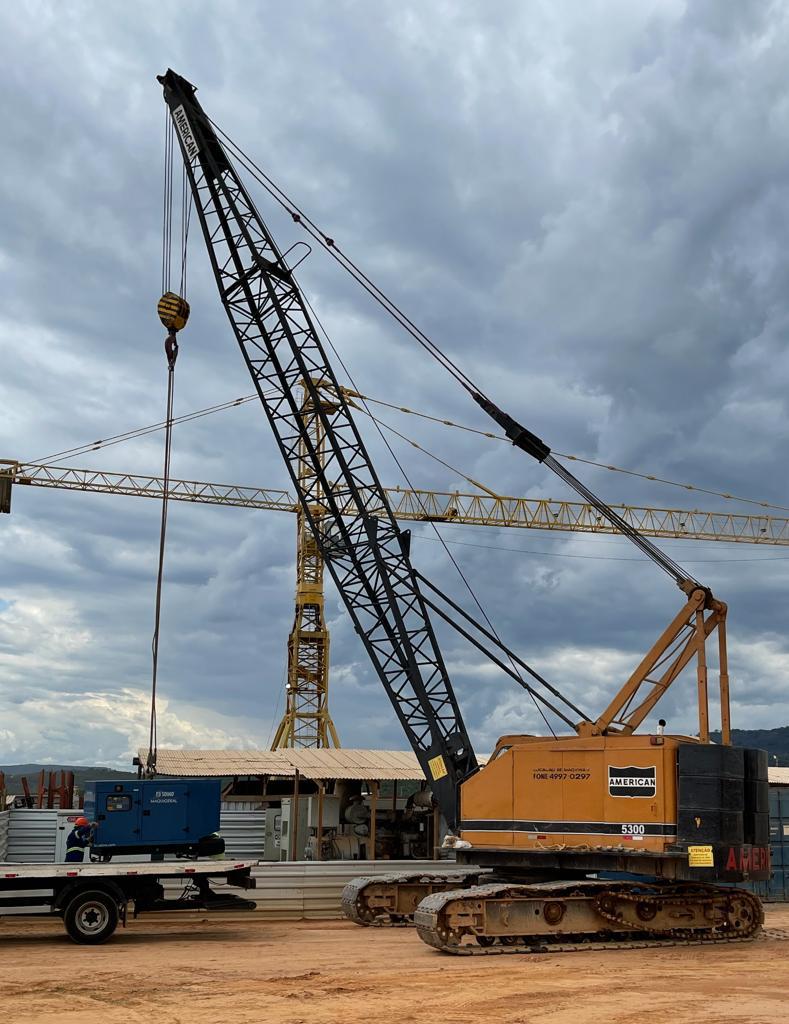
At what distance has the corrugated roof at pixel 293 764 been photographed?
3080 cm

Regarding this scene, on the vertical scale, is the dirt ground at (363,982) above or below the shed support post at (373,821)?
below

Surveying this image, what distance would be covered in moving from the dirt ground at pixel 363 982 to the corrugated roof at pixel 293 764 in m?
10.3

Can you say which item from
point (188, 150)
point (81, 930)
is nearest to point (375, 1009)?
point (81, 930)

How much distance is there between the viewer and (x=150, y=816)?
21.8 metres

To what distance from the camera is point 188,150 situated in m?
29.1

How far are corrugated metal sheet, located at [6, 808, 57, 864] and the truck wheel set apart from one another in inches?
366

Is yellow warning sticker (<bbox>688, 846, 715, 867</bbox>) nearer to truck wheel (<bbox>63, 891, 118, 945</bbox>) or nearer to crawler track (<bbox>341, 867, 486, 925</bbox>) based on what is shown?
crawler track (<bbox>341, 867, 486, 925</bbox>)

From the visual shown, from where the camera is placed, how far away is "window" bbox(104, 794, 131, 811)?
2171cm

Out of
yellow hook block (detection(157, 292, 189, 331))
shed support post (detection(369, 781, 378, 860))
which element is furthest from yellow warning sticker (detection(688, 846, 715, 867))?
yellow hook block (detection(157, 292, 189, 331))

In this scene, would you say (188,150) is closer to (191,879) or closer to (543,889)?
(191,879)

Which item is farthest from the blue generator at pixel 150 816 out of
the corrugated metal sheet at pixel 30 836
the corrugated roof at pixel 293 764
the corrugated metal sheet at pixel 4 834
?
the corrugated roof at pixel 293 764

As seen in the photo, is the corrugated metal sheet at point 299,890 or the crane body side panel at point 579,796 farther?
the corrugated metal sheet at point 299,890

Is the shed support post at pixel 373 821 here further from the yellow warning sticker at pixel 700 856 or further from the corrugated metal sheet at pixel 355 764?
→ the yellow warning sticker at pixel 700 856

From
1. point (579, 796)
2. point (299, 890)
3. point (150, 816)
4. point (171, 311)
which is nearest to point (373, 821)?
point (299, 890)
